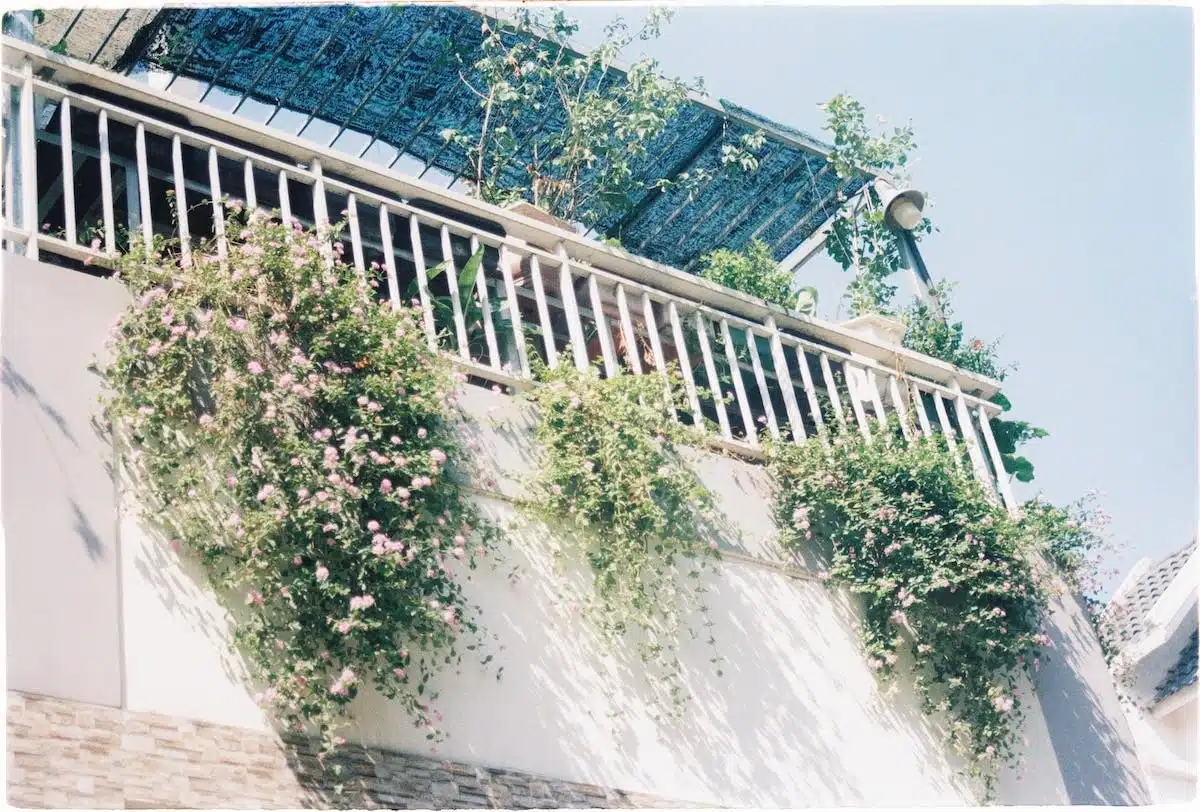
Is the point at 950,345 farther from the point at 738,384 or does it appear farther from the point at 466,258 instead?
the point at 466,258

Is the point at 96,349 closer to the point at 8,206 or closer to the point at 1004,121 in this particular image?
the point at 8,206

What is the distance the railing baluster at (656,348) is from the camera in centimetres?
695

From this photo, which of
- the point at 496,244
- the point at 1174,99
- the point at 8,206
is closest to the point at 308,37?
the point at 496,244

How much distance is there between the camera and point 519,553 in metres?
6.34

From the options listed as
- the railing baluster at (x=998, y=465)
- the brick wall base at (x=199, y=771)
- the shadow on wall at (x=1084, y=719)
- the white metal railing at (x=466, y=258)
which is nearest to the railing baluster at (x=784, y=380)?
the white metal railing at (x=466, y=258)

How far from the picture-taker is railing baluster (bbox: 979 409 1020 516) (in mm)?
8062

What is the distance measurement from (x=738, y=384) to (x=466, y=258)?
1443 mm

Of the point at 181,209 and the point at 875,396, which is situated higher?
the point at 181,209

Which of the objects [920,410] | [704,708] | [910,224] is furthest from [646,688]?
[910,224]

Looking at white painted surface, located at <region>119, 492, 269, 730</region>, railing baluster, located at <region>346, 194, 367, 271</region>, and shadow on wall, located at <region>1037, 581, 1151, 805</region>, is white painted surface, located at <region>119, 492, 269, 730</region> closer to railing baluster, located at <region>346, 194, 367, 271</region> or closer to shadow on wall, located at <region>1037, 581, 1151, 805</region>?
railing baluster, located at <region>346, 194, 367, 271</region>

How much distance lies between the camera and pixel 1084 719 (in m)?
7.53

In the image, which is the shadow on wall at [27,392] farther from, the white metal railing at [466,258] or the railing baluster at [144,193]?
the railing baluster at [144,193]

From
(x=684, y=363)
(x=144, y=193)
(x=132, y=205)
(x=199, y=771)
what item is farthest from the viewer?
(x=684, y=363)

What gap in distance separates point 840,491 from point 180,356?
3134 mm
